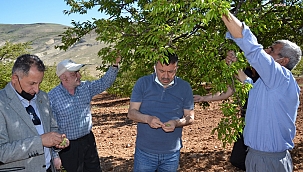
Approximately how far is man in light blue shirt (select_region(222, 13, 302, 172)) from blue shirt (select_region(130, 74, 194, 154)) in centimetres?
88

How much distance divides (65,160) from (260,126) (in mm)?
2545

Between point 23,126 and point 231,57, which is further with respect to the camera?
point 231,57

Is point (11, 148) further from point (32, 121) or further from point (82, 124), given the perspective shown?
point (82, 124)

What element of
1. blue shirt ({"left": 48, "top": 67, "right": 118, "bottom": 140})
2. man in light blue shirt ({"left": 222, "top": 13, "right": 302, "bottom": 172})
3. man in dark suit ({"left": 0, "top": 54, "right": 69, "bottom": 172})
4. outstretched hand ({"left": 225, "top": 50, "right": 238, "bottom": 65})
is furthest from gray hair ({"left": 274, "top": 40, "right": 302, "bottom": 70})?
blue shirt ({"left": 48, "top": 67, "right": 118, "bottom": 140})

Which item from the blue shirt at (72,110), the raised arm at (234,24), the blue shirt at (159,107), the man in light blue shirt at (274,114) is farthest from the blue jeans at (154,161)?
the raised arm at (234,24)

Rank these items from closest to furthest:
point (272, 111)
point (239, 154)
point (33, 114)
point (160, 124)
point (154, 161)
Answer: point (272, 111)
point (33, 114)
point (160, 124)
point (154, 161)
point (239, 154)

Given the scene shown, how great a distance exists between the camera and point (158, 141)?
11.2 ft

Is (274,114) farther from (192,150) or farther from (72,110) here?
(192,150)

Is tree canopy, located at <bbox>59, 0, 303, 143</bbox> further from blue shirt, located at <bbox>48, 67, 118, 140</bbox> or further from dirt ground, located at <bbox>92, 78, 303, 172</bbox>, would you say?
dirt ground, located at <bbox>92, 78, 303, 172</bbox>

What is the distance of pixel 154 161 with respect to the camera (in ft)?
11.3

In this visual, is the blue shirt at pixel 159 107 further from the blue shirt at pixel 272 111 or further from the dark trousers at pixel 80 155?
the dark trousers at pixel 80 155

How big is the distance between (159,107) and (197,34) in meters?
0.92

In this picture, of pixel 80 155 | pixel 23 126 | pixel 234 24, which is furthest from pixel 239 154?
pixel 23 126

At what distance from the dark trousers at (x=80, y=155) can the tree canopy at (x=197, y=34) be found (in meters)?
1.20
